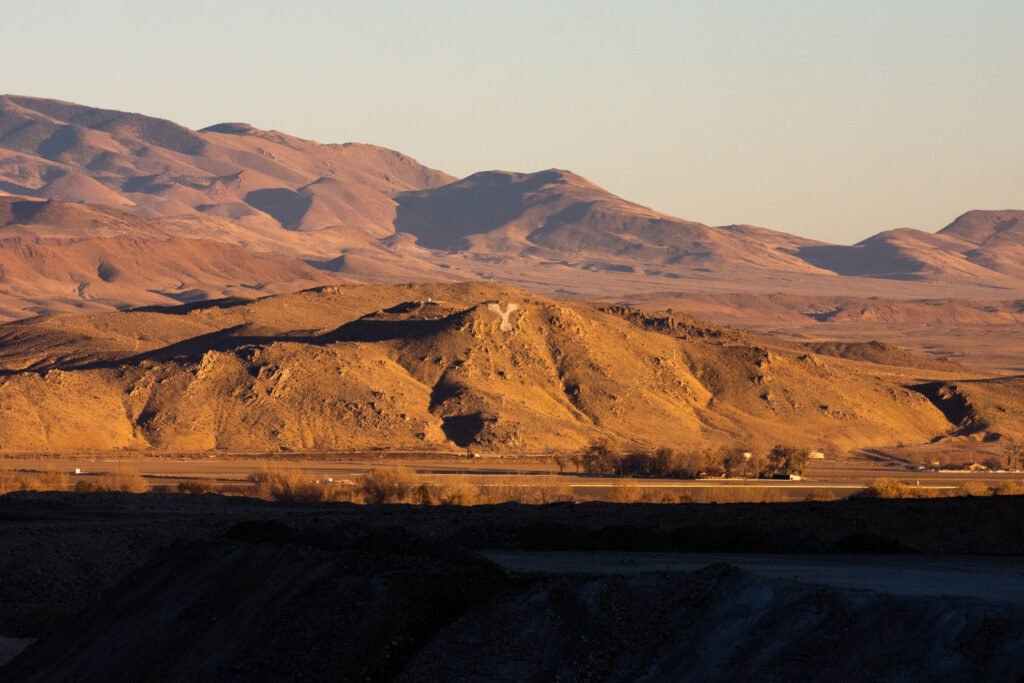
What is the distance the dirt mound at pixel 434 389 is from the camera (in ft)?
330

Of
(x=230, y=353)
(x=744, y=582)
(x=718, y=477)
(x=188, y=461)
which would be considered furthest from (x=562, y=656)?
(x=230, y=353)

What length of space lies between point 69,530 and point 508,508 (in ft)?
36.3

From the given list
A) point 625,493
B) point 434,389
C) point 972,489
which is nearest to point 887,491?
point 625,493

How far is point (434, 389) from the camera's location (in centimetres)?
10938

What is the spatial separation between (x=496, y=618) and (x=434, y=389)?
9025cm

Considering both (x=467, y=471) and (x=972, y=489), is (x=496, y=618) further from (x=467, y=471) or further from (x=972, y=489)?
(x=467, y=471)

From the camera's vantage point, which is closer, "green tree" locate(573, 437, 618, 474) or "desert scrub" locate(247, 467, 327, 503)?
"desert scrub" locate(247, 467, 327, 503)

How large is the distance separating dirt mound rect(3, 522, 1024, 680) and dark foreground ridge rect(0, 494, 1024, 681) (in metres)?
0.02

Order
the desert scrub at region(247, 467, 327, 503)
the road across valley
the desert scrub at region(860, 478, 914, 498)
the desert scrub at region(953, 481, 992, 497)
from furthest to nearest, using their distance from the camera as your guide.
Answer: the road across valley
the desert scrub at region(247, 467, 327, 503)
the desert scrub at region(953, 481, 992, 497)
the desert scrub at region(860, 478, 914, 498)

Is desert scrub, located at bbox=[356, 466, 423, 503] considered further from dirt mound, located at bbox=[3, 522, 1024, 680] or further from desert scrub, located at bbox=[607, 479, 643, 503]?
dirt mound, located at bbox=[3, 522, 1024, 680]

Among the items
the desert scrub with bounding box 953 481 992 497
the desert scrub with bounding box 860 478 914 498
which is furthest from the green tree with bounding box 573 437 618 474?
the desert scrub with bounding box 860 478 914 498

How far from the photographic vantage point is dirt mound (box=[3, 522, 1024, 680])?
16.9 m

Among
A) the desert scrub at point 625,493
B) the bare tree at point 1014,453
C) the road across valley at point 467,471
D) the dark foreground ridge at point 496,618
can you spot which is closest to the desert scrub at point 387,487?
the road across valley at point 467,471

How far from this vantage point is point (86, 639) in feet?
77.7
